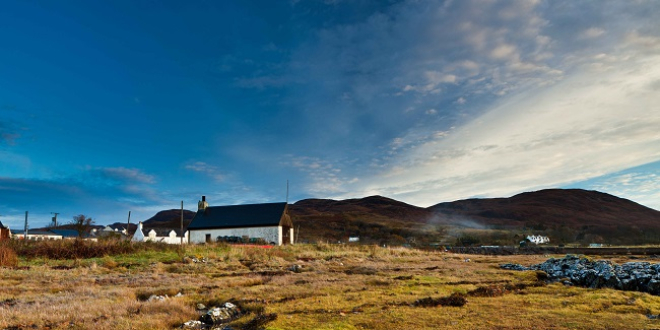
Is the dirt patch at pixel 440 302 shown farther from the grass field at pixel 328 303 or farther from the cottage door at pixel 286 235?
the cottage door at pixel 286 235

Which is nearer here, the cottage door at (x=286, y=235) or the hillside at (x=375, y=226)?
the cottage door at (x=286, y=235)

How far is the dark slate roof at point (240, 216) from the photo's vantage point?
60.1 m

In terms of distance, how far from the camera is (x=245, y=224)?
6053cm

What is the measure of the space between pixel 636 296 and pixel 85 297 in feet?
65.8

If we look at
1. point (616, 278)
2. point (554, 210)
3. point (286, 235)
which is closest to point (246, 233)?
point (286, 235)

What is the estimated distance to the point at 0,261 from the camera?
79.4 feet

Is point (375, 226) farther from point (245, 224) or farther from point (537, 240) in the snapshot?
point (245, 224)

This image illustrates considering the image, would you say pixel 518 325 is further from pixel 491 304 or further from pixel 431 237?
pixel 431 237

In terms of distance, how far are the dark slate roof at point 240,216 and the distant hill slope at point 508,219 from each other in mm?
18836

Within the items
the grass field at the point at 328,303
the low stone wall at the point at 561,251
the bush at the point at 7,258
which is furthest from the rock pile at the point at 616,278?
the bush at the point at 7,258

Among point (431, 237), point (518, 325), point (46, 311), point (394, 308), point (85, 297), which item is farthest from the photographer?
point (431, 237)

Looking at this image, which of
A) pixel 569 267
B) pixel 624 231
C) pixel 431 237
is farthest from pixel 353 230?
pixel 569 267

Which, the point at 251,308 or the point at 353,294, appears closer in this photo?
the point at 251,308

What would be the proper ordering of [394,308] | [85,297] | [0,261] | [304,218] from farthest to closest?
[304,218] < [0,261] < [85,297] < [394,308]
